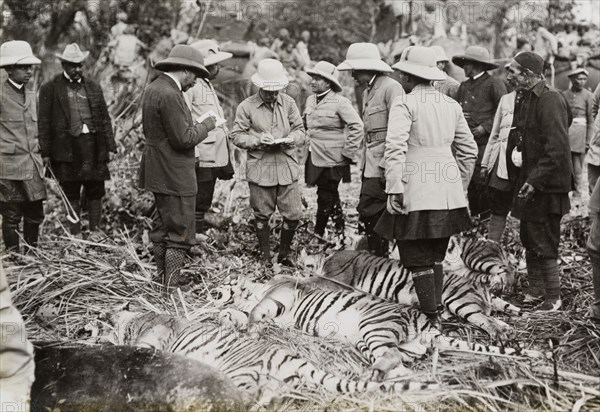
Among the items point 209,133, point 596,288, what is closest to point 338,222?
point 209,133

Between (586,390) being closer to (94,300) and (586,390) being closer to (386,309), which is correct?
(386,309)

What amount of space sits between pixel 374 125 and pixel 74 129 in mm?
2972

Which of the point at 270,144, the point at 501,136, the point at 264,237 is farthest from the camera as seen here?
the point at 264,237

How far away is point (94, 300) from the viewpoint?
5.32 m

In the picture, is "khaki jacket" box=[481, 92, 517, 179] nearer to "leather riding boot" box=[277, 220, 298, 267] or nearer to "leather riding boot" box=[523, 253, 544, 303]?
"leather riding boot" box=[523, 253, 544, 303]

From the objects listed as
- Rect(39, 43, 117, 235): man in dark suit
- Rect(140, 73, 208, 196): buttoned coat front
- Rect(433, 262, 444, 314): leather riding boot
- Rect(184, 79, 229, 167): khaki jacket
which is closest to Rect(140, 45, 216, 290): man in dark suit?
Rect(140, 73, 208, 196): buttoned coat front

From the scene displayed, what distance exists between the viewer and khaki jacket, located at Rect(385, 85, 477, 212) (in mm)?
4586

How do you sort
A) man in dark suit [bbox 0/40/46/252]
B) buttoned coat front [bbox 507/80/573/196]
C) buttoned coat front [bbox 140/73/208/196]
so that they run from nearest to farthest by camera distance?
buttoned coat front [bbox 507/80/573/196] < buttoned coat front [bbox 140/73/208/196] < man in dark suit [bbox 0/40/46/252]

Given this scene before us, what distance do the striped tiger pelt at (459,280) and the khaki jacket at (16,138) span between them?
9.71 ft

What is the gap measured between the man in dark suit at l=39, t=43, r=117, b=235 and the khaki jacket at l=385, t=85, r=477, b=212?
11.6ft

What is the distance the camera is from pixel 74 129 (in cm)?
688

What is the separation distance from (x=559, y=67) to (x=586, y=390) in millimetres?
8056

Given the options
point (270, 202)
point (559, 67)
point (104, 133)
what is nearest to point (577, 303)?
point (270, 202)

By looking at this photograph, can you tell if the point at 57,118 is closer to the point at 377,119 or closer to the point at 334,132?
the point at 334,132
